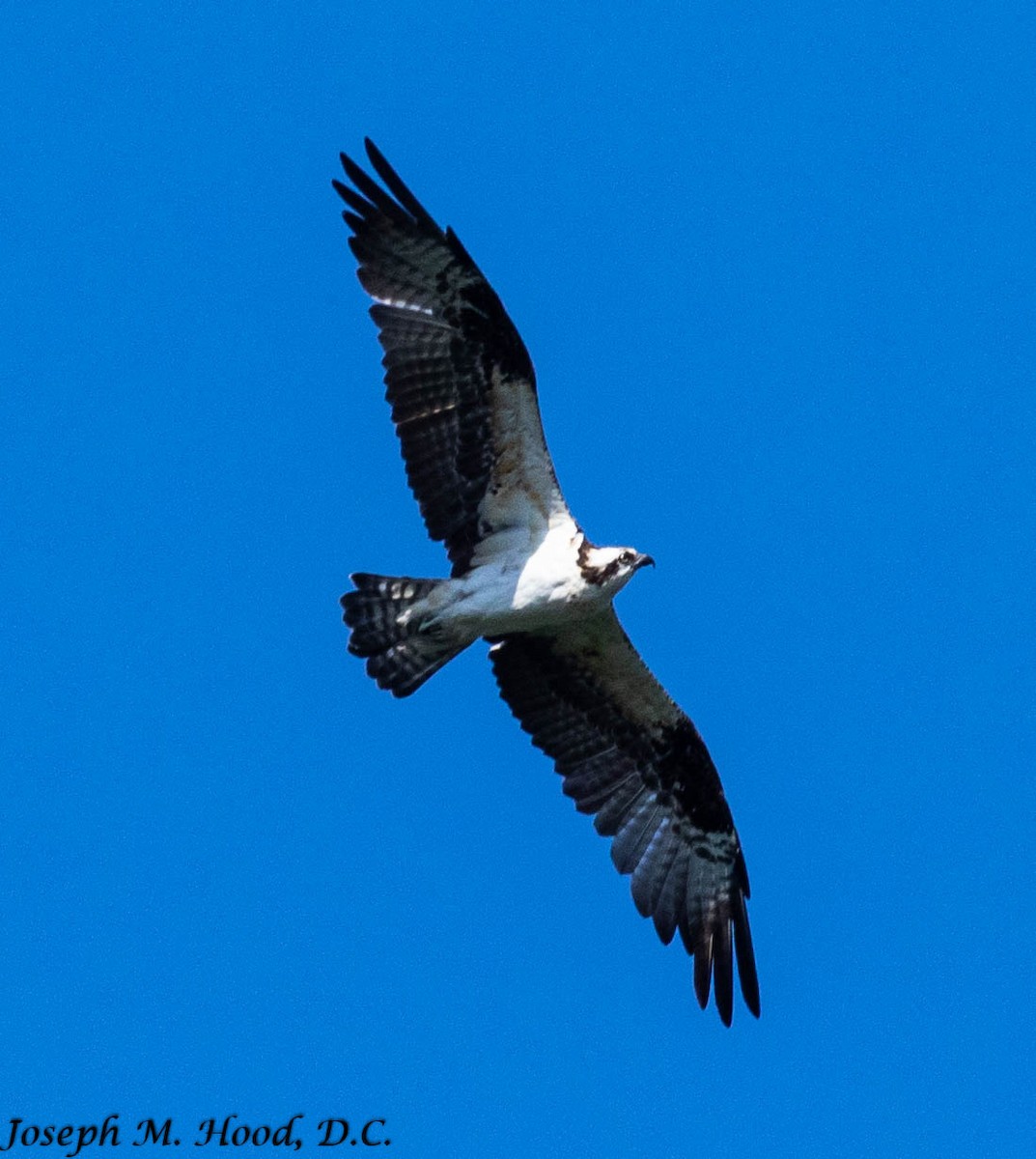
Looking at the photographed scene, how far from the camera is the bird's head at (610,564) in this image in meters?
10.9

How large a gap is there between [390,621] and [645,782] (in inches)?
82.4

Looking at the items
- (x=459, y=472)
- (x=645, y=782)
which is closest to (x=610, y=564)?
(x=459, y=472)

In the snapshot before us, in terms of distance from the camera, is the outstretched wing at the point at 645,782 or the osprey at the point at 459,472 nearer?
the osprey at the point at 459,472

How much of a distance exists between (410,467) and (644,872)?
2.97 m

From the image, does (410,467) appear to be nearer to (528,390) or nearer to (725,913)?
(528,390)

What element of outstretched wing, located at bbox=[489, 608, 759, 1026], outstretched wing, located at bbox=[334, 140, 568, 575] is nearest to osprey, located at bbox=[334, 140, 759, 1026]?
outstretched wing, located at bbox=[334, 140, 568, 575]

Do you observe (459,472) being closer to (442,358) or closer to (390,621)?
(442,358)

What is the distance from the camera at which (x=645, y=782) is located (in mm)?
12203

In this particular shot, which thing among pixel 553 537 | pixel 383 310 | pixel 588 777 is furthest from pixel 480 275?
pixel 588 777

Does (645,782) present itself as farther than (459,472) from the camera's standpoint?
Yes

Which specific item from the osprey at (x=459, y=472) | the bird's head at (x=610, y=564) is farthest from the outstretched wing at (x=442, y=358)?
the bird's head at (x=610, y=564)

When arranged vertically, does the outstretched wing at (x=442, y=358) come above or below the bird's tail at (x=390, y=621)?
above

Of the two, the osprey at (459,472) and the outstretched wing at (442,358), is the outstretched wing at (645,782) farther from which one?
the outstretched wing at (442,358)

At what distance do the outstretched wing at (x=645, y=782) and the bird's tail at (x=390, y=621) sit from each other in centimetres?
90
